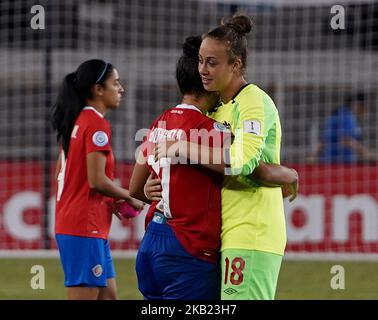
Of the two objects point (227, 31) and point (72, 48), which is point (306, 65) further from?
point (227, 31)

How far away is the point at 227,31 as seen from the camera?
15.7 feet

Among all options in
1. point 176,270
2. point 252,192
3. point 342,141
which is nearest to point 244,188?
point 252,192

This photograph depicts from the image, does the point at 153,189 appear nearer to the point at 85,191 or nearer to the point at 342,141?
the point at 85,191

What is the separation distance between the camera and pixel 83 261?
6426mm

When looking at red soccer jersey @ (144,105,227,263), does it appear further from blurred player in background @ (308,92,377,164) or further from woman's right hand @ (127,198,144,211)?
blurred player in background @ (308,92,377,164)

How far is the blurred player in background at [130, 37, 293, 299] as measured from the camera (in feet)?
15.4

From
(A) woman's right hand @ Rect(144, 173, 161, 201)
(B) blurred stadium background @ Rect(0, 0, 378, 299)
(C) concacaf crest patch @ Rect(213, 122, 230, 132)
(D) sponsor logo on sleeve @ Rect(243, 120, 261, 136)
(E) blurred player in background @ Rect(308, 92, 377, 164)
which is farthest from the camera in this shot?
(E) blurred player in background @ Rect(308, 92, 377, 164)

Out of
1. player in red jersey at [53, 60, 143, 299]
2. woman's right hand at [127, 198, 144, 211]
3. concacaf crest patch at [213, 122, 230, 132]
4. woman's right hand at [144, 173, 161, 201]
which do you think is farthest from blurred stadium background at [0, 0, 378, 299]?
concacaf crest patch at [213, 122, 230, 132]

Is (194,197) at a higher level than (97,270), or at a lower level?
higher

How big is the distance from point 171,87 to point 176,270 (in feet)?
31.9

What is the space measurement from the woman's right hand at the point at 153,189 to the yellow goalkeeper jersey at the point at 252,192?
1.06 feet

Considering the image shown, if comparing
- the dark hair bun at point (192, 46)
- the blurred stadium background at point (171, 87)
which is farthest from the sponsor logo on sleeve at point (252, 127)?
the blurred stadium background at point (171, 87)

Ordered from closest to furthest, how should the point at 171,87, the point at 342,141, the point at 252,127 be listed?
1. the point at 252,127
2. the point at 342,141
3. the point at 171,87

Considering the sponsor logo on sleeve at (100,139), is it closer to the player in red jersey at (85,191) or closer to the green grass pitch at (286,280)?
the player in red jersey at (85,191)
